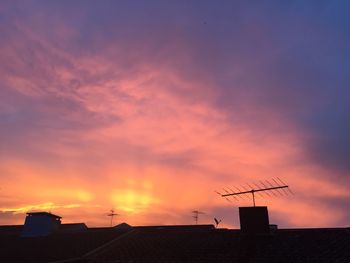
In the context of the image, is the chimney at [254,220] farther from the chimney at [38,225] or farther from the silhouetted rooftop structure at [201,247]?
the chimney at [38,225]

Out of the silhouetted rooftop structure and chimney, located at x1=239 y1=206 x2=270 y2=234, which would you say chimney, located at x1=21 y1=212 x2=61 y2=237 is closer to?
the silhouetted rooftop structure

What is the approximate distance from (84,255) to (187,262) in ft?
26.1

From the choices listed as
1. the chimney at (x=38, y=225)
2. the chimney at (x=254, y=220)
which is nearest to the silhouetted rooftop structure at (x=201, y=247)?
the chimney at (x=254, y=220)

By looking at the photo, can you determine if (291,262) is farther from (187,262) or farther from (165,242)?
(165,242)

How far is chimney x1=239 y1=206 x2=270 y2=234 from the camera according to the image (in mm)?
29359

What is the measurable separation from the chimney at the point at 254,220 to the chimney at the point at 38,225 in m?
22.1

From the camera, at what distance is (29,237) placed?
40.0 meters

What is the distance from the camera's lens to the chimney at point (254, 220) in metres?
29.4

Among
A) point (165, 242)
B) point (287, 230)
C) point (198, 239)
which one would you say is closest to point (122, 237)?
point (165, 242)

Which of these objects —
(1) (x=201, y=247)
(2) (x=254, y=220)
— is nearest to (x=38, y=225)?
(1) (x=201, y=247)

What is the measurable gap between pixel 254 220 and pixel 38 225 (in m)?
24.0

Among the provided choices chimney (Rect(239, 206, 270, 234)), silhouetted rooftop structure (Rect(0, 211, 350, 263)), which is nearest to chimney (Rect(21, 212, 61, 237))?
silhouetted rooftop structure (Rect(0, 211, 350, 263))

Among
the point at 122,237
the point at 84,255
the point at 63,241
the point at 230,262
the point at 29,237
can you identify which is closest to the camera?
the point at 230,262

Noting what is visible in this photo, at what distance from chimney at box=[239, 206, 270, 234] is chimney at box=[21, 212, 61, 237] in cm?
2207
